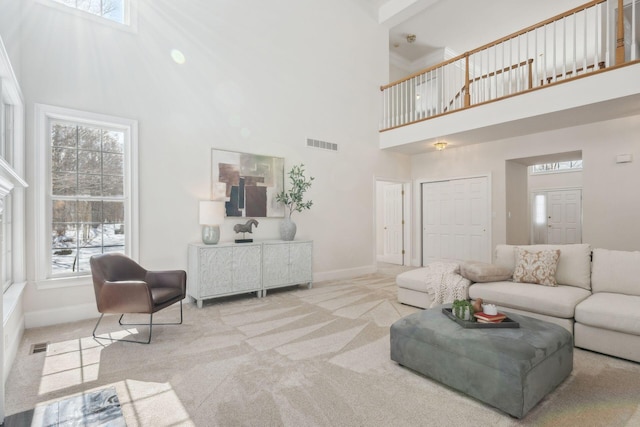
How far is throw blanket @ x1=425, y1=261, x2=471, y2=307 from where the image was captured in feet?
12.3

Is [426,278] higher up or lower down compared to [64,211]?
lower down

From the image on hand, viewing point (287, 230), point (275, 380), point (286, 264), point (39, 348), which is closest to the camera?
point (275, 380)

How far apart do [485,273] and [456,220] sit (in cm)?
353

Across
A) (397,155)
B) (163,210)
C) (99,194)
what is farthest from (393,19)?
(99,194)

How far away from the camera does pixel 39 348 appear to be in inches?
116

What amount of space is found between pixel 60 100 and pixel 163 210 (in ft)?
5.36

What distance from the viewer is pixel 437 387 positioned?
7.52ft

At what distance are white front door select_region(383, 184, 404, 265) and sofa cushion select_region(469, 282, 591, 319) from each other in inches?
166

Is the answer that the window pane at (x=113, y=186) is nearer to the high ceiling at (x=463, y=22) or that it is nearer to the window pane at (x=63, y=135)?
the window pane at (x=63, y=135)

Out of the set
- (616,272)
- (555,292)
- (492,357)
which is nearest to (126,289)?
(492,357)

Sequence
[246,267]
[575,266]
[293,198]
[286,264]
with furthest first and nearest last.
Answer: [293,198]
[286,264]
[246,267]
[575,266]

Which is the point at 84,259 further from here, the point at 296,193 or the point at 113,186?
the point at 296,193

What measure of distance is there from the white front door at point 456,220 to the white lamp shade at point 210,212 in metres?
4.99

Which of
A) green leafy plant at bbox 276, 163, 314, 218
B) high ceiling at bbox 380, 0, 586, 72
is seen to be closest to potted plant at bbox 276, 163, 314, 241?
green leafy plant at bbox 276, 163, 314, 218
